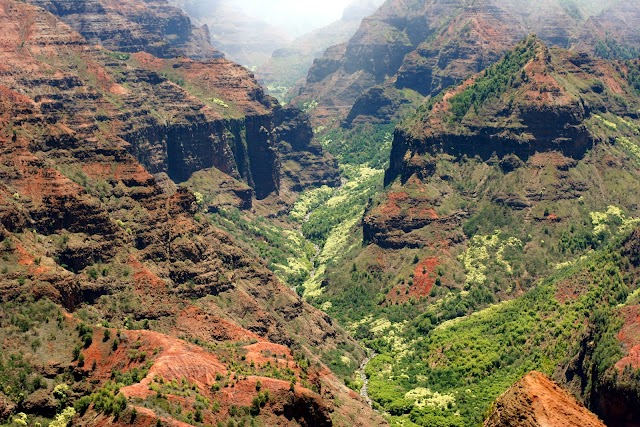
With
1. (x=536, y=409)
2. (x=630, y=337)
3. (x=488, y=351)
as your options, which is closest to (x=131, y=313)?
(x=630, y=337)

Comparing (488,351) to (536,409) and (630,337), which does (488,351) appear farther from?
(536,409)

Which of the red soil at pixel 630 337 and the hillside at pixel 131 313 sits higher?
the red soil at pixel 630 337

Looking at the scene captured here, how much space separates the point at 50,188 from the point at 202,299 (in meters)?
29.1

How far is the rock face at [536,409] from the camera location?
2803 inches

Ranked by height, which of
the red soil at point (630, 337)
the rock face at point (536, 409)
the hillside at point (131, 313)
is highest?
the rock face at point (536, 409)

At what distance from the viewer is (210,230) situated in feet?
583

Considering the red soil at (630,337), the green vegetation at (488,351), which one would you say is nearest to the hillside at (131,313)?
the green vegetation at (488,351)

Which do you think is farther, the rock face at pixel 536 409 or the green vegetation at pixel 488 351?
the green vegetation at pixel 488 351

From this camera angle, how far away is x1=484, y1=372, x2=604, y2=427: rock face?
71188 millimetres

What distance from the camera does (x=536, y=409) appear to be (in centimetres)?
7144

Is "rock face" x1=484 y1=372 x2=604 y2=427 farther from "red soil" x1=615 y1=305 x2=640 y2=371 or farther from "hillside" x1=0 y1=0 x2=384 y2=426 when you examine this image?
"red soil" x1=615 y1=305 x2=640 y2=371

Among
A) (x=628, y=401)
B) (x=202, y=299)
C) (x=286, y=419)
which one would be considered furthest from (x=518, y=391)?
(x=202, y=299)

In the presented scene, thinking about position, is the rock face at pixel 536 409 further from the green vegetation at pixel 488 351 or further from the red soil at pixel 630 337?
the green vegetation at pixel 488 351

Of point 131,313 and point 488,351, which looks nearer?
point 131,313
